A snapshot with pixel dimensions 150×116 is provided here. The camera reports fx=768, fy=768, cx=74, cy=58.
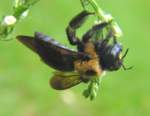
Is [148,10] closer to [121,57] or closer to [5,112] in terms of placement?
[5,112]

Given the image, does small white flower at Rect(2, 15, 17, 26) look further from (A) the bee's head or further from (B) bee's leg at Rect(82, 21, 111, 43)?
(A) the bee's head

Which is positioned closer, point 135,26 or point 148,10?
point 135,26

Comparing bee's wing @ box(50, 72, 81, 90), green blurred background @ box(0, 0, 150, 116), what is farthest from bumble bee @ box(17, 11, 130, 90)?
green blurred background @ box(0, 0, 150, 116)

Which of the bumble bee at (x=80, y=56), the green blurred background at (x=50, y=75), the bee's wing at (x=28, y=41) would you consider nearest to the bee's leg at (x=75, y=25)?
the bumble bee at (x=80, y=56)

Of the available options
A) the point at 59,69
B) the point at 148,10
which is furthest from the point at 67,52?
the point at 148,10

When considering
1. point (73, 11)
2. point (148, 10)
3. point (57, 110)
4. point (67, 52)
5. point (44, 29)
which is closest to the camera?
point (67, 52)
